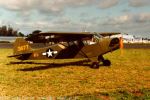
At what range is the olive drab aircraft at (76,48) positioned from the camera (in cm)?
2031

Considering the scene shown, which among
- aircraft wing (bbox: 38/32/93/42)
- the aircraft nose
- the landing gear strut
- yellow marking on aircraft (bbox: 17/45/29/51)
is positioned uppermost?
aircraft wing (bbox: 38/32/93/42)

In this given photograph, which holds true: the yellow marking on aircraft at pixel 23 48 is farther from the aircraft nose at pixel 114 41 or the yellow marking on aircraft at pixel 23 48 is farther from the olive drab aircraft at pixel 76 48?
the aircraft nose at pixel 114 41

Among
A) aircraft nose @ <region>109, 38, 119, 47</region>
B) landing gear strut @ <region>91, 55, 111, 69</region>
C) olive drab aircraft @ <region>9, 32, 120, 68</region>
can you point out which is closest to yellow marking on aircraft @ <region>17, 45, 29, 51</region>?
olive drab aircraft @ <region>9, 32, 120, 68</region>

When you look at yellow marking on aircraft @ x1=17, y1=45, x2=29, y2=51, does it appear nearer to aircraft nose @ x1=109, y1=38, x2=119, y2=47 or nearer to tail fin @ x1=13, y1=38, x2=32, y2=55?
tail fin @ x1=13, y1=38, x2=32, y2=55

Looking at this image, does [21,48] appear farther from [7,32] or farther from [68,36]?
[7,32]

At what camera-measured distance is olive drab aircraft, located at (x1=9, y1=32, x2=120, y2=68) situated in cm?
2031

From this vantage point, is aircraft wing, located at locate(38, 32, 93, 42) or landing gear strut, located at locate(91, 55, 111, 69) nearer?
aircraft wing, located at locate(38, 32, 93, 42)

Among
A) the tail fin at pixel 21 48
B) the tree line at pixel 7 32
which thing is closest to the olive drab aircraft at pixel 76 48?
the tail fin at pixel 21 48

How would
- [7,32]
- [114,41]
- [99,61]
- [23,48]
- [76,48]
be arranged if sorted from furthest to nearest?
[7,32], [23,48], [76,48], [99,61], [114,41]

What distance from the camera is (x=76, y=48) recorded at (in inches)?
843

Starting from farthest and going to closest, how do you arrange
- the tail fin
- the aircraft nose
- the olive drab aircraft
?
the tail fin
the olive drab aircraft
the aircraft nose

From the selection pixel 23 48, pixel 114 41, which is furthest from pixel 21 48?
pixel 114 41

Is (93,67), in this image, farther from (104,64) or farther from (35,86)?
(35,86)

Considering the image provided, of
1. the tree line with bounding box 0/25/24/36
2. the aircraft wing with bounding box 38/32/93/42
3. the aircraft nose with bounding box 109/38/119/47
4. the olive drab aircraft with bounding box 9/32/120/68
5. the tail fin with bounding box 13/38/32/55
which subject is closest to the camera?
the aircraft wing with bounding box 38/32/93/42
